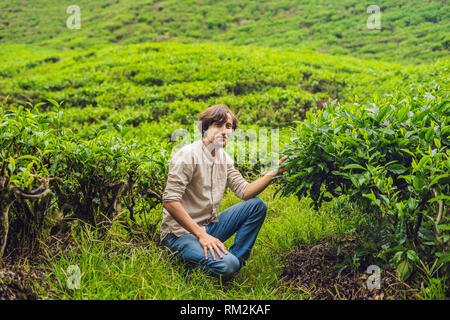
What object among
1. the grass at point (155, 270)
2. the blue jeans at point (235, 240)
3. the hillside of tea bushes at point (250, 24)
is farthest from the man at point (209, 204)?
the hillside of tea bushes at point (250, 24)

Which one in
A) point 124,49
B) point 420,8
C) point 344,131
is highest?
point 420,8

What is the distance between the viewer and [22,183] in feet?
7.93

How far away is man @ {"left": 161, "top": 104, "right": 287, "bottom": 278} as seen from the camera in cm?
285

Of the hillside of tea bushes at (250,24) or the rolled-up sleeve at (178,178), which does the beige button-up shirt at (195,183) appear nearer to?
the rolled-up sleeve at (178,178)

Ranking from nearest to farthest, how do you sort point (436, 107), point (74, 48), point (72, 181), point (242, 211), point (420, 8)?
point (436, 107) → point (72, 181) → point (242, 211) → point (420, 8) → point (74, 48)

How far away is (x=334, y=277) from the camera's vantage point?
2754mm

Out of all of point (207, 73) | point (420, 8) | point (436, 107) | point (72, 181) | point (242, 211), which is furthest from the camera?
point (420, 8)

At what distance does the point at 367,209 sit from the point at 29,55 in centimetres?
1631

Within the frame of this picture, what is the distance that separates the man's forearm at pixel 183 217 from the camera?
9.24ft

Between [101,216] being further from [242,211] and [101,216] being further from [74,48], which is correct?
[74,48]

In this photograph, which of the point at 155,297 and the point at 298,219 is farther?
the point at 298,219

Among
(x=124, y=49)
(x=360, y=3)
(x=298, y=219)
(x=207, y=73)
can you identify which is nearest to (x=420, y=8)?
(x=360, y=3)

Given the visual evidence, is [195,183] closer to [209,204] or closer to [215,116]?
[209,204]

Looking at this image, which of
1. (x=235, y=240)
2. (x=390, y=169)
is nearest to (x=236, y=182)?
(x=235, y=240)
